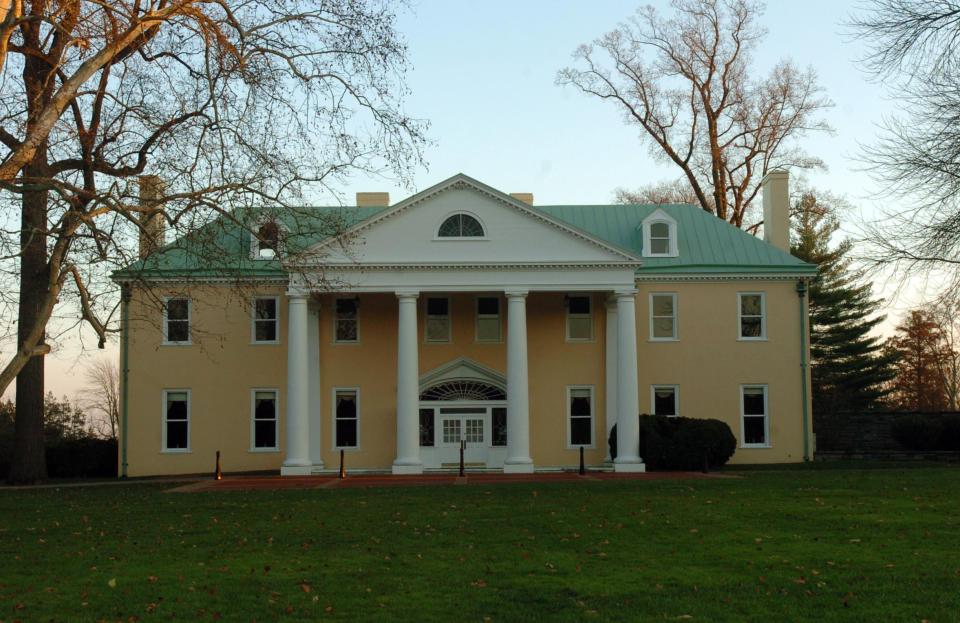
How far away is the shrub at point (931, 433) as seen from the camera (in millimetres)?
43062

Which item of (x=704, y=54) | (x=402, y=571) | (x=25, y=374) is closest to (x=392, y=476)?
(x=25, y=374)

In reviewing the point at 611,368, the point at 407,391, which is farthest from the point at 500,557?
the point at 611,368

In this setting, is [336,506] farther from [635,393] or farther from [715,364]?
[715,364]

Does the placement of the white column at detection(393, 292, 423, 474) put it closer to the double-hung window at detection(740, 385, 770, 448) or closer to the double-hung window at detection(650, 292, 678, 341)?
the double-hung window at detection(650, 292, 678, 341)

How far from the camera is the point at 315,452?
3681cm

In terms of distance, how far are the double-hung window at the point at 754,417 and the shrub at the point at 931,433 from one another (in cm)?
878

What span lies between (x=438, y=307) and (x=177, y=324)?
902 centimetres

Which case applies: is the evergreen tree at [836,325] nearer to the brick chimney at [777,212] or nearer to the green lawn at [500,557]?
the brick chimney at [777,212]

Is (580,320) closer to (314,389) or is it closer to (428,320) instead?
(428,320)

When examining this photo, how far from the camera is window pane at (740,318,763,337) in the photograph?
38.4m

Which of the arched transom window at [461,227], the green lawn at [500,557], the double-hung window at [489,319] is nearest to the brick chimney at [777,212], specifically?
the double-hung window at [489,319]

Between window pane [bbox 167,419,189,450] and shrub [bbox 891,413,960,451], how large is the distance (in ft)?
90.4

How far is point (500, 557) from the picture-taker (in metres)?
15.3

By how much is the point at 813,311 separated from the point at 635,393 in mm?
29459
